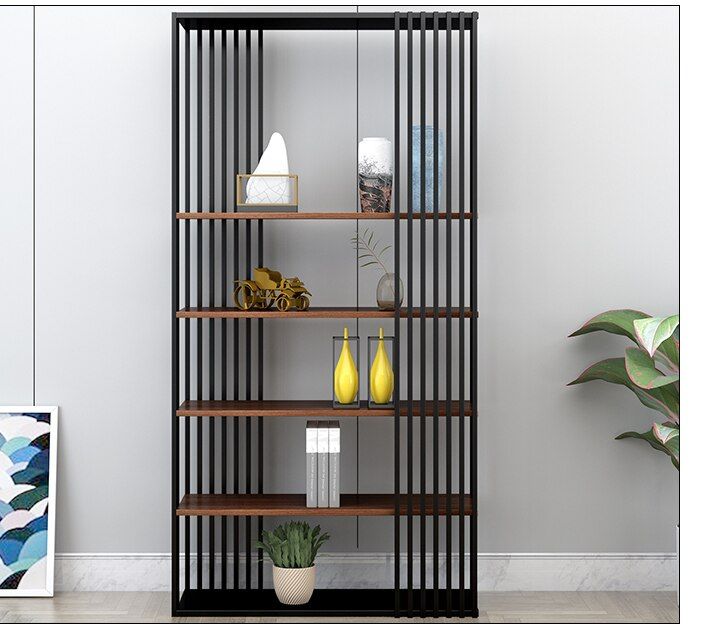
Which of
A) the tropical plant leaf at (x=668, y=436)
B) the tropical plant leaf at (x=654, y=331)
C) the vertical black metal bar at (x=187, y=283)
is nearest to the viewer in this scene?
the tropical plant leaf at (x=654, y=331)

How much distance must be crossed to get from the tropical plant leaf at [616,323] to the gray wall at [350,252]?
181 mm

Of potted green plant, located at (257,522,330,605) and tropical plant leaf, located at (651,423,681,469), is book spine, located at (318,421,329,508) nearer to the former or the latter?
potted green plant, located at (257,522,330,605)

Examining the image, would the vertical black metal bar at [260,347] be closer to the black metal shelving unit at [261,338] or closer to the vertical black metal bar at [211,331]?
the black metal shelving unit at [261,338]

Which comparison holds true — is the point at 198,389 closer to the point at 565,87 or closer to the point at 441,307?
the point at 441,307

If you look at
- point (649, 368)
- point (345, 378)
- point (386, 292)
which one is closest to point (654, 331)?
point (649, 368)

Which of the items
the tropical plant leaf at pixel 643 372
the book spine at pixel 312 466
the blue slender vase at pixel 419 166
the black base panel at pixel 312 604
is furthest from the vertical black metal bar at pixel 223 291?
the tropical plant leaf at pixel 643 372

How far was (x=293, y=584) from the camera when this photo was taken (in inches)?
121

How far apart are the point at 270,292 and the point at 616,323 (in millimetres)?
1312

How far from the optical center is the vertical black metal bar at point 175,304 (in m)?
3.02

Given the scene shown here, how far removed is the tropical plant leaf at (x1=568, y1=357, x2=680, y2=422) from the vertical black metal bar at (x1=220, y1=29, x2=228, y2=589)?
4.57 feet

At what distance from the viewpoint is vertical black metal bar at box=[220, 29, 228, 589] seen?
3.17 metres

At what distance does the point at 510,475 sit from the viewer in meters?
3.35

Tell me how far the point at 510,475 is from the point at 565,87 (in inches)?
62.7

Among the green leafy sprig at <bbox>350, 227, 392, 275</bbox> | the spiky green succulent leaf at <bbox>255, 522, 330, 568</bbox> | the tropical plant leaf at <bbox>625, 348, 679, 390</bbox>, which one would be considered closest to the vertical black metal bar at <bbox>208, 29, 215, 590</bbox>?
the spiky green succulent leaf at <bbox>255, 522, 330, 568</bbox>
